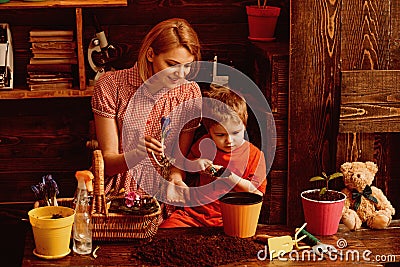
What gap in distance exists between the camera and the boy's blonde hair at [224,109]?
3.16 meters

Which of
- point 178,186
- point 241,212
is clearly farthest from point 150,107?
point 241,212

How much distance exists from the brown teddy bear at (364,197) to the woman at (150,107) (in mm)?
690

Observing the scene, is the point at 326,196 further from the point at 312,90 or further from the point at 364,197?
the point at 312,90

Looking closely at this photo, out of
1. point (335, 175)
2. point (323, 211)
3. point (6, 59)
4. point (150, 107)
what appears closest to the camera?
point (323, 211)

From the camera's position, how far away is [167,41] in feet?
10.3

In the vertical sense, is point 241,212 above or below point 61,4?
below

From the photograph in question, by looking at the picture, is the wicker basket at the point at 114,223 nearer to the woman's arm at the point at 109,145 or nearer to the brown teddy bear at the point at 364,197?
the woman's arm at the point at 109,145

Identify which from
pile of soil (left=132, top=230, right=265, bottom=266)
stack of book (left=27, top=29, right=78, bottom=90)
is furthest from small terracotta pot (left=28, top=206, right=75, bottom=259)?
stack of book (left=27, top=29, right=78, bottom=90)

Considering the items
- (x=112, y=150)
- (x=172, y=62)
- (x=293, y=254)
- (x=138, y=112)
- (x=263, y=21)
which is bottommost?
(x=293, y=254)

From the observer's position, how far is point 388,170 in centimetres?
320

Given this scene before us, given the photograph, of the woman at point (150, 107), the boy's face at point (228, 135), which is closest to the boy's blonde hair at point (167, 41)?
the woman at point (150, 107)

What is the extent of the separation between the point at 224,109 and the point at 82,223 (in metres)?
0.84

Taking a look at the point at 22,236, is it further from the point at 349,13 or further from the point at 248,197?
the point at 349,13

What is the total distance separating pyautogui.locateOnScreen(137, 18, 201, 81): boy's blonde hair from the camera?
3.15 m
